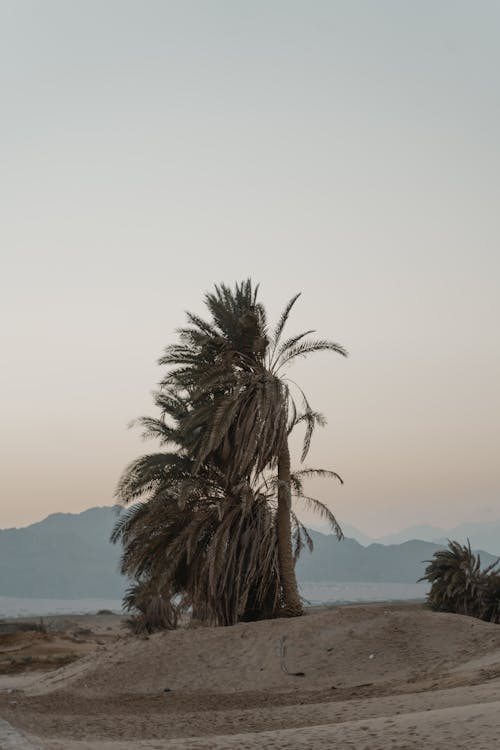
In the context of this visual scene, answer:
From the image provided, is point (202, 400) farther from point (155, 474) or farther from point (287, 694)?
point (287, 694)

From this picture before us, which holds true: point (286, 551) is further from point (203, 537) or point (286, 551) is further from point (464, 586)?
point (464, 586)

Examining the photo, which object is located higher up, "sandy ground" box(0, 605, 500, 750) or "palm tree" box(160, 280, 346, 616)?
"palm tree" box(160, 280, 346, 616)

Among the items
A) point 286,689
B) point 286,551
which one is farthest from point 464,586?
point 286,689

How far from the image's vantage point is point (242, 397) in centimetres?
2709

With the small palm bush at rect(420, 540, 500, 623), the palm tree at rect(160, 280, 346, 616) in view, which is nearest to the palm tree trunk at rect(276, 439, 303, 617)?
the palm tree at rect(160, 280, 346, 616)

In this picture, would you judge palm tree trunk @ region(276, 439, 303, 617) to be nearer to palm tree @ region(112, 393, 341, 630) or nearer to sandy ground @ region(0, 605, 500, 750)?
palm tree @ region(112, 393, 341, 630)

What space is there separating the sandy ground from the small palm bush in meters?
17.5

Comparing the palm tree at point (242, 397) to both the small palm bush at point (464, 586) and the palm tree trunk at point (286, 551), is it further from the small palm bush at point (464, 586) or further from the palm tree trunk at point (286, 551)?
the small palm bush at point (464, 586)

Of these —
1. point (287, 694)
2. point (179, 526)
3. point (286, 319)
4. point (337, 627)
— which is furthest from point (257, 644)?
point (286, 319)

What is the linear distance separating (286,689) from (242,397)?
9965 mm

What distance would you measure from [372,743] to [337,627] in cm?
1329

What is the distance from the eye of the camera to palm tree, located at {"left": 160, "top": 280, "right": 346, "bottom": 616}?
26672mm

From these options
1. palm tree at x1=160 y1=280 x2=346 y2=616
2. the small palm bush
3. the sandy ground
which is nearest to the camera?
the sandy ground

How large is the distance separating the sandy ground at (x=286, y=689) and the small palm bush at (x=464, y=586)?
57.3 ft
